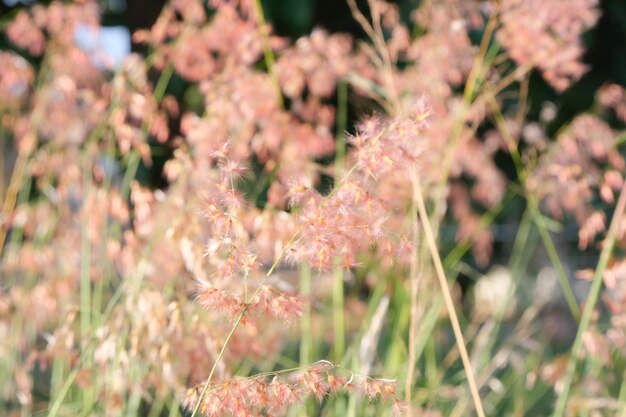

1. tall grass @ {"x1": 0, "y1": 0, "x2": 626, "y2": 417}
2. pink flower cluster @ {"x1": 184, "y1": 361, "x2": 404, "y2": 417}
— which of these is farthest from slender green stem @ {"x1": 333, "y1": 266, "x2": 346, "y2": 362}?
pink flower cluster @ {"x1": 184, "y1": 361, "x2": 404, "y2": 417}

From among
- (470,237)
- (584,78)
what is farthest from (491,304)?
(584,78)

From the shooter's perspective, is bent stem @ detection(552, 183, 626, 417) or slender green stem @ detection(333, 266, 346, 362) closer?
bent stem @ detection(552, 183, 626, 417)

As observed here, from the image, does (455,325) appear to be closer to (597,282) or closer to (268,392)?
(597,282)

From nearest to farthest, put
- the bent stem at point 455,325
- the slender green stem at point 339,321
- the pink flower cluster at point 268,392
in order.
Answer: the pink flower cluster at point 268,392 → the bent stem at point 455,325 → the slender green stem at point 339,321

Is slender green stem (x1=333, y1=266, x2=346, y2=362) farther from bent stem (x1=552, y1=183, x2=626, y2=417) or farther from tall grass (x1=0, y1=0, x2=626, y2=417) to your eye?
bent stem (x1=552, y1=183, x2=626, y2=417)

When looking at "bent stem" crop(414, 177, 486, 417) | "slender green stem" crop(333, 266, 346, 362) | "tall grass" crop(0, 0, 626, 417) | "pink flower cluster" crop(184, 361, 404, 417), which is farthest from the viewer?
"slender green stem" crop(333, 266, 346, 362)

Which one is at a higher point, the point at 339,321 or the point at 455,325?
the point at 455,325

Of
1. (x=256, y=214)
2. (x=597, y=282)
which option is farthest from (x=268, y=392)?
(x=256, y=214)

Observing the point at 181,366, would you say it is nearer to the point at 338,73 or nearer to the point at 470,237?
the point at 338,73

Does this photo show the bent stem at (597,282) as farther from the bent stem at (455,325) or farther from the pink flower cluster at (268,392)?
the pink flower cluster at (268,392)

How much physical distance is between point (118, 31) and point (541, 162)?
2861mm

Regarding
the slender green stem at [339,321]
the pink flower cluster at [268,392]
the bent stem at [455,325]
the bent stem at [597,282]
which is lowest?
the slender green stem at [339,321]

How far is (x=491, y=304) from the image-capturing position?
10.1 feet

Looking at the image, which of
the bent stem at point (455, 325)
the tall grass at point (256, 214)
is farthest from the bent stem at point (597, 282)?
the bent stem at point (455, 325)
